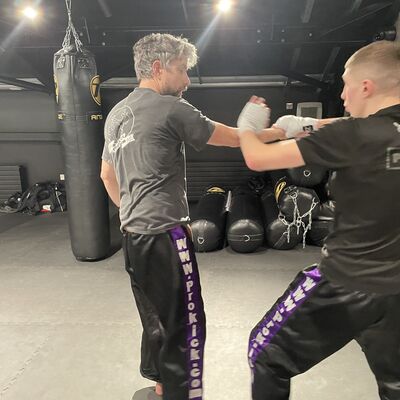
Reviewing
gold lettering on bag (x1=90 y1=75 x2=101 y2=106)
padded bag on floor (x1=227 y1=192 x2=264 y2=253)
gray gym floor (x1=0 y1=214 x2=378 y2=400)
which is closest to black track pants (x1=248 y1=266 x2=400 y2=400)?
gray gym floor (x1=0 y1=214 x2=378 y2=400)

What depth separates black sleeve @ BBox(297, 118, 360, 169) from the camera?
3.48 feet

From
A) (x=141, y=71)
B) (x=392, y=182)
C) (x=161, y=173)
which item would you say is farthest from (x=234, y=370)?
(x=141, y=71)

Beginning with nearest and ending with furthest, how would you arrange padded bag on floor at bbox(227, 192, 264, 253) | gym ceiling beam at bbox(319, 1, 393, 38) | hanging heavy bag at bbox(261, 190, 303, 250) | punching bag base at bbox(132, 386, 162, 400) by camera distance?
punching bag base at bbox(132, 386, 162, 400), gym ceiling beam at bbox(319, 1, 393, 38), padded bag on floor at bbox(227, 192, 264, 253), hanging heavy bag at bbox(261, 190, 303, 250)

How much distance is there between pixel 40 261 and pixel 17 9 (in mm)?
2751

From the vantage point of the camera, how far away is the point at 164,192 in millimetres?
1457

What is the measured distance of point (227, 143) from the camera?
1503 mm

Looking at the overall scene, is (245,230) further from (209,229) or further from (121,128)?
(121,128)

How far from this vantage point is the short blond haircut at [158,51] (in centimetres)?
141

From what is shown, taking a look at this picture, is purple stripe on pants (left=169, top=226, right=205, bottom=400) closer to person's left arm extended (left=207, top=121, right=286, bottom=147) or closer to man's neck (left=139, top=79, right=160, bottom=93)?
person's left arm extended (left=207, top=121, right=286, bottom=147)

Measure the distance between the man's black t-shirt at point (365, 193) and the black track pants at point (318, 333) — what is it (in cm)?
6

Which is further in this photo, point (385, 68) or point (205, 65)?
point (205, 65)

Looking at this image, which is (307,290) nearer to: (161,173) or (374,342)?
(374,342)

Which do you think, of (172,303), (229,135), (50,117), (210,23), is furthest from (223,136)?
(50,117)

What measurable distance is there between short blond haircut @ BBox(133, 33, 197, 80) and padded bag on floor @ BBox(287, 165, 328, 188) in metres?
2.81
